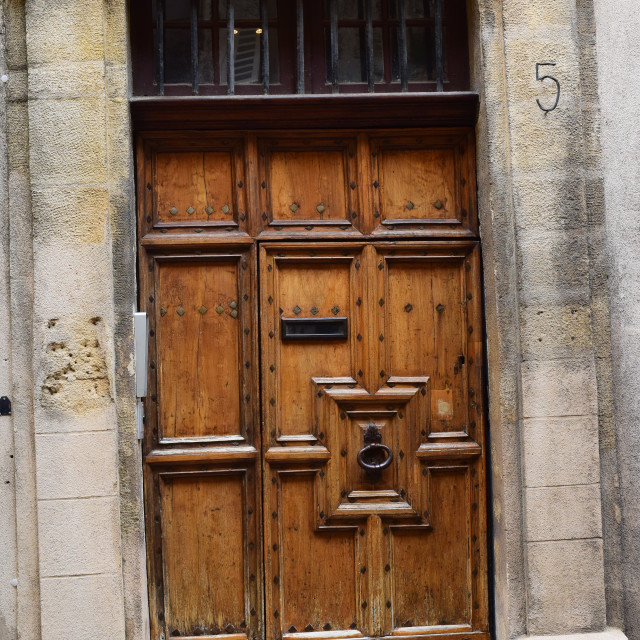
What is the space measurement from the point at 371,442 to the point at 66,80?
241cm

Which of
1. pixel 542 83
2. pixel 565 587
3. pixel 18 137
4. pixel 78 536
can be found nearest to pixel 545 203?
pixel 542 83

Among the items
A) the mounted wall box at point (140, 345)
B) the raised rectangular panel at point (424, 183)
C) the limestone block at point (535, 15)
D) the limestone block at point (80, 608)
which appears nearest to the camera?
the limestone block at point (80, 608)

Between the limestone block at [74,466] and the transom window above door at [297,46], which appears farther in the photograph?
the transom window above door at [297,46]

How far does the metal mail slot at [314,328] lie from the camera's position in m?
3.84

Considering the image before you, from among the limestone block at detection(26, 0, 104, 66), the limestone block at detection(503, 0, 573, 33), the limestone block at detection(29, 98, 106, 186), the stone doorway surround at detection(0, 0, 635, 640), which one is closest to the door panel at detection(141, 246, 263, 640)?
the stone doorway surround at detection(0, 0, 635, 640)

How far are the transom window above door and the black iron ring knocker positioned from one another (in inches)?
72.8

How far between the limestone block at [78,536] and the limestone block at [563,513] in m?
2.06

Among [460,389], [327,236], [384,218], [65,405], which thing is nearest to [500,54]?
[384,218]

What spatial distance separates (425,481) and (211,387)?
1262mm

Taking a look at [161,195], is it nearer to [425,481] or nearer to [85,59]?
[85,59]

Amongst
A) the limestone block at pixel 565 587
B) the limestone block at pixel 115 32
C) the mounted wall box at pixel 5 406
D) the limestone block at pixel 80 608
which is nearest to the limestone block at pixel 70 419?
the mounted wall box at pixel 5 406

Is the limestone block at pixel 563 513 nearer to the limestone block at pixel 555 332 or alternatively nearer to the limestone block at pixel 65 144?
the limestone block at pixel 555 332

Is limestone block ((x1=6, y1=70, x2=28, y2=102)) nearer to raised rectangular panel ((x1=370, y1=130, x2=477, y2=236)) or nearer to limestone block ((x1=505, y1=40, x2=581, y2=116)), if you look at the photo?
raised rectangular panel ((x1=370, y1=130, x2=477, y2=236))

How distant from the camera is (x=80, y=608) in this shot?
3455 mm
